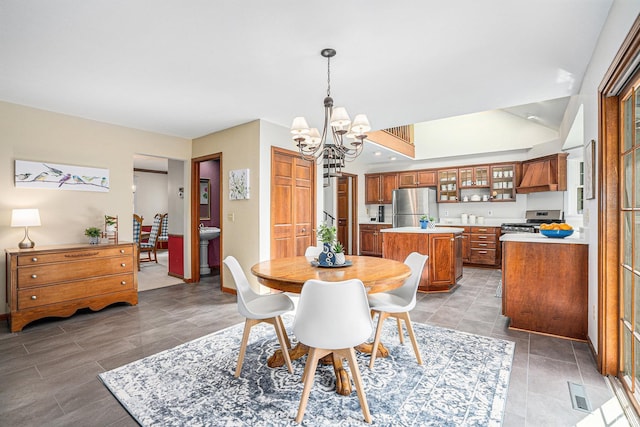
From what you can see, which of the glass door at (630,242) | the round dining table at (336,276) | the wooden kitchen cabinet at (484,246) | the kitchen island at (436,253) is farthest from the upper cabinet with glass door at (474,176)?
the round dining table at (336,276)

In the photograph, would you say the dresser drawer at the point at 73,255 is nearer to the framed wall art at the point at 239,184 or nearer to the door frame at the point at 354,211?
the framed wall art at the point at 239,184

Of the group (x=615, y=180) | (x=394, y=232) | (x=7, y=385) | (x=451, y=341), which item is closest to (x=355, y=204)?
(x=394, y=232)

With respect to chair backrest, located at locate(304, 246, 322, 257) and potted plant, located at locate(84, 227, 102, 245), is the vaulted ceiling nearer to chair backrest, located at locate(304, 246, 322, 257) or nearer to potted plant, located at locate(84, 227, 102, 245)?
potted plant, located at locate(84, 227, 102, 245)

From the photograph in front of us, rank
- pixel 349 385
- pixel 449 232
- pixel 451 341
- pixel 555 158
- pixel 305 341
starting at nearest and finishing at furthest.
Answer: pixel 305 341
pixel 349 385
pixel 451 341
pixel 449 232
pixel 555 158

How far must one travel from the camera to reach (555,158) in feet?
18.4

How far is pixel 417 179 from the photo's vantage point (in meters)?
7.54

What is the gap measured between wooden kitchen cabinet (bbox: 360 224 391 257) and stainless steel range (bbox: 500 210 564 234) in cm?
258

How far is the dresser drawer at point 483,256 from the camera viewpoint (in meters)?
6.24

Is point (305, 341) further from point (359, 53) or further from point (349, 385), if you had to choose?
point (359, 53)

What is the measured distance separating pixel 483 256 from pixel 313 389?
5.47 metres

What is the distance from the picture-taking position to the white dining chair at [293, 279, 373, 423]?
5.48ft

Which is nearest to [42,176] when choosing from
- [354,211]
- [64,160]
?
[64,160]

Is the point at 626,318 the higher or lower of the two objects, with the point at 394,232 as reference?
lower

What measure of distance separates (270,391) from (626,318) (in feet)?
7.75
